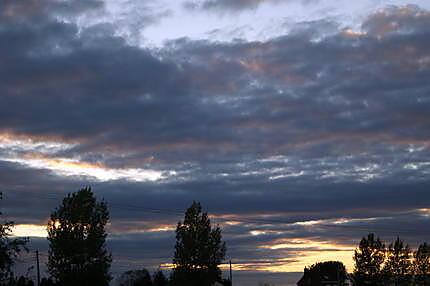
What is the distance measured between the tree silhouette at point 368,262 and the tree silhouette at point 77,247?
54.9m

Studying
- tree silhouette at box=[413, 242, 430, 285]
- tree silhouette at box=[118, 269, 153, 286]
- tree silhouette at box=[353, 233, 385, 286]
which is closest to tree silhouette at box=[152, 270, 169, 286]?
tree silhouette at box=[118, 269, 153, 286]

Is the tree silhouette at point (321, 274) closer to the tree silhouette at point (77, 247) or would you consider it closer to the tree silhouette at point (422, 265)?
the tree silhouette at point (422, 265)

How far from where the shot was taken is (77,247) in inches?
2635

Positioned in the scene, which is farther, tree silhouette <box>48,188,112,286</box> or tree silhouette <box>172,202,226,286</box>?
tree silhouette <box>172,202,226,286</box>

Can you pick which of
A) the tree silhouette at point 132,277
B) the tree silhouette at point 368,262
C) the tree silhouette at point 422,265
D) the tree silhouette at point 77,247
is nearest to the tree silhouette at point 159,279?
the tree silhouette at point 132,277

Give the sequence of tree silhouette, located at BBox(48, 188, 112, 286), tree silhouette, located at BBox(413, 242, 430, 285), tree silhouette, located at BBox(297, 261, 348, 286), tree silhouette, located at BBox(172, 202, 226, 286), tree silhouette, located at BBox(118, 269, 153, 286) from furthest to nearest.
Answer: tree silhouette, located at BBox(297, 261, 348, 286) → tree silhouette, located at BBox(118, 269, 153, 286) → tree silhouette, located at BBox(413, 242, 430, 285) → tree silhouette, located at BBox(172, 202, 226, 286) → tree silhouette, located at BBox(48, 188, 112, 286)

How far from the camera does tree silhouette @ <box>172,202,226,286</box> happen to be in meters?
80.0

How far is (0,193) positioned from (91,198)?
26928 millimetres

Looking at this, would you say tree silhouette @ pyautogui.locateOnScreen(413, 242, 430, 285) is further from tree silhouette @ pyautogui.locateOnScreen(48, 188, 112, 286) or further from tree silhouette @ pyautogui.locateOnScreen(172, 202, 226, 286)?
tree silhouette @ pyautogui.locateOnScreen(48, 188, 112, 286)

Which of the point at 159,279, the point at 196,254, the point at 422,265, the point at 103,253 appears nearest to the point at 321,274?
the point at 422,265

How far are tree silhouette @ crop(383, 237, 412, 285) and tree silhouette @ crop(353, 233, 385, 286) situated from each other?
1.96m

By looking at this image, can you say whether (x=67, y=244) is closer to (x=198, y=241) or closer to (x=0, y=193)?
(x=198, y=241)

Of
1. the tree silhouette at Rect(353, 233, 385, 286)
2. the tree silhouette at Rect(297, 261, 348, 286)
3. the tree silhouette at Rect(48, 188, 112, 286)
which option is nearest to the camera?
the tree silhouette at Rect(48, 188, 112, 286)

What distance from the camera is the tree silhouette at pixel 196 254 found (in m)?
80.0
